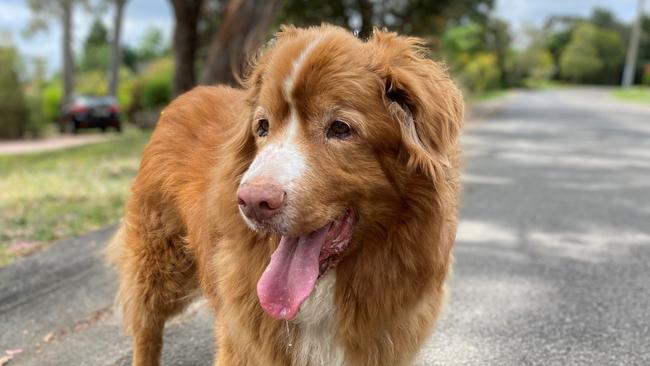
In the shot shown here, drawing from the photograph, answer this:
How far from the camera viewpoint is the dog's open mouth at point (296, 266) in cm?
230

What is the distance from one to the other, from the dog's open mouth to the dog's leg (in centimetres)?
124

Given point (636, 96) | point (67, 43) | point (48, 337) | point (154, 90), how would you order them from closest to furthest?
1. point (48, 337)
2. point (154, 90)
3. point (67, 43)
4. point (636, 96)

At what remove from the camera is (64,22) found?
37.3 metres

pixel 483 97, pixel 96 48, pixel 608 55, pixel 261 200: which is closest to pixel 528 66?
pixel 608 55

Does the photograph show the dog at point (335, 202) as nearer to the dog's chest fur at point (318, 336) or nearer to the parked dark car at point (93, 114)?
the dog's chest fur at point (318, 336)

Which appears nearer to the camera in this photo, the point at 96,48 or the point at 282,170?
the point at 282,170

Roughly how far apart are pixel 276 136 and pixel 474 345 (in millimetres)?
2570

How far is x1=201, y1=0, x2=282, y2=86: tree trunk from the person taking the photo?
9.83 metres

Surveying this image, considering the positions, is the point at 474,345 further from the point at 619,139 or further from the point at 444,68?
the point at 619,139

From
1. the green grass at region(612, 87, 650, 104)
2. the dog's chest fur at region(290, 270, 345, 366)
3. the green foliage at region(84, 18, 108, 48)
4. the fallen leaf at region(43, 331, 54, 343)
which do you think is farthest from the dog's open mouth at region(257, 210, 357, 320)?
the green foliage at region(84, 18, 108, 48)

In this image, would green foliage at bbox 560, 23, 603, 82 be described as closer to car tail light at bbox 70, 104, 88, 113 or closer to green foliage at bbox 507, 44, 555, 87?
green foliage at bbox 507, 44, 555, 87

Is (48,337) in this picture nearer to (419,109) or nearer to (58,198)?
(419,109)

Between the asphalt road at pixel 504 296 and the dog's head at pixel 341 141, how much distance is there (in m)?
1.89

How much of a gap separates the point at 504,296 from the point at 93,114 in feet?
87.4
